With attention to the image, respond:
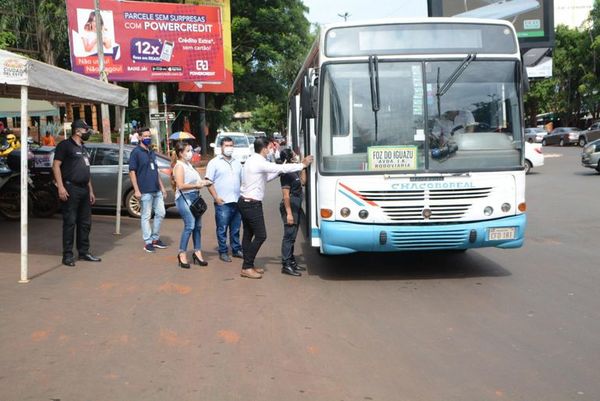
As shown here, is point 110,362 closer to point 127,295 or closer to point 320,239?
point 127,295

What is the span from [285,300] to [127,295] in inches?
69.0

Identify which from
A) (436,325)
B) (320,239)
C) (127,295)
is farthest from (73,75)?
(436,325)

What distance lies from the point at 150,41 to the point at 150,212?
792 inches

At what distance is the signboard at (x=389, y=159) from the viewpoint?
21.8ft

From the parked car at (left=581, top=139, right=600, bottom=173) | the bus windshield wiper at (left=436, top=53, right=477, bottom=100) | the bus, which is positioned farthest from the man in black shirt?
the parked car at (left=581, top=139, right=600, bottom=173)

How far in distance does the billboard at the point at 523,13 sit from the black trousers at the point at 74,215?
62.3 ft

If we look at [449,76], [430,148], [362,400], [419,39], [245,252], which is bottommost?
[362,400]

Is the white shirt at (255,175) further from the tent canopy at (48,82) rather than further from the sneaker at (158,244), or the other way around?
the sneaker at (158,244)

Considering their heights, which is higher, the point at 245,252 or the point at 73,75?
the point at 73,75

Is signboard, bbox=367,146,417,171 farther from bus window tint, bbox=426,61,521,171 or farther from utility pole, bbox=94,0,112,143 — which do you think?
utility pole, bbox=94,0,112,143

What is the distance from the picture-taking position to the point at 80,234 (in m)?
8.15

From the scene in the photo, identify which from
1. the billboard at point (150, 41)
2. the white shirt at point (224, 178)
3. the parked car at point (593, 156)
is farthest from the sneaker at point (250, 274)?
the billboard at point (150, 41)

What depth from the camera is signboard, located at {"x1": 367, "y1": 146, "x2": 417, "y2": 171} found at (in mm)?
6645

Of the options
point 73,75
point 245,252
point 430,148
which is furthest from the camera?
point 73,75
